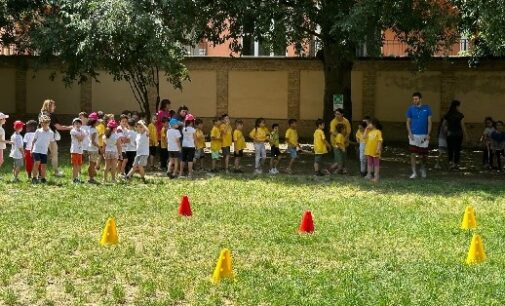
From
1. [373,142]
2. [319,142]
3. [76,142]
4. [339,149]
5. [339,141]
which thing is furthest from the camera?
[339,149]

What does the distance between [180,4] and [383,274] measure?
11.7 metres

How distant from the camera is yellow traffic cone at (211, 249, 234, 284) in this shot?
24.2 feet

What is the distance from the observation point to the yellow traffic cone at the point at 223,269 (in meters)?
7.37

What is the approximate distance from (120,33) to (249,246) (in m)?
9.72

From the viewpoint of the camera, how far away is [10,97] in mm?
31906

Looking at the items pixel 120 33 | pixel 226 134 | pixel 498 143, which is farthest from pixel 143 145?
pixel 498 143

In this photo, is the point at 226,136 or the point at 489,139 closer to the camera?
the point at 226,136

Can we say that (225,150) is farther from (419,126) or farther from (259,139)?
(419,126)

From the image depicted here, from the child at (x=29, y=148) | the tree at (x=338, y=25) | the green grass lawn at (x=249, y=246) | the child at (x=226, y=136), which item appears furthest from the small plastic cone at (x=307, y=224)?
the child at (x=226, y=136)

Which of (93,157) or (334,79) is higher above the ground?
(334,79)

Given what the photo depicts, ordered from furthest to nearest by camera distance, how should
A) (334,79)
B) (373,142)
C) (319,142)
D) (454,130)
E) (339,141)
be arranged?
(334,79) < (454,130) < (339,141) < (319,142) < (373,142)

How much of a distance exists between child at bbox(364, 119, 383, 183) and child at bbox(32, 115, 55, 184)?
648 centimetres

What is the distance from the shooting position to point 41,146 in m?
14.6

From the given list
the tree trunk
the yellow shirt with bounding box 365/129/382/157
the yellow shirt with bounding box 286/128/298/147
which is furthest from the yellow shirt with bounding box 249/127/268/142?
the tree trunk
